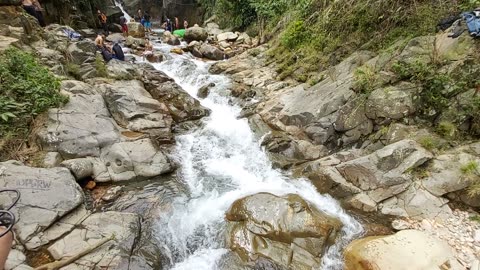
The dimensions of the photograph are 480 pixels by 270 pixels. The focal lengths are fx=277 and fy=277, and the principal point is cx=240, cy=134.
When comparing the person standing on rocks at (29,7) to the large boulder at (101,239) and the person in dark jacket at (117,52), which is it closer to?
the person in dark jacket at (117,52)

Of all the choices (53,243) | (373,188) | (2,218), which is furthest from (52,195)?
(373,188)

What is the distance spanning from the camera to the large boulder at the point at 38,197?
13.3 feet

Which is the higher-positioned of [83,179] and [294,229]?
[83,179]

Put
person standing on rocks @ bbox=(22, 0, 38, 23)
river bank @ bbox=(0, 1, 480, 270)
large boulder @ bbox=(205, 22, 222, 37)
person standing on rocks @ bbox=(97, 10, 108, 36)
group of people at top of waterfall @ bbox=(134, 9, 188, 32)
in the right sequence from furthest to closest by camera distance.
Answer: group of people at top of waterfall @ bbox=(134, 9, 188, 32) < large boulder @ bbox=(205, 22, 222, 37) < person standing on rocks @ bbox=(97, 10, 108, 36) < person standing on rocks @ bbox=(22, 0, 38, 23) < river bank @ bbox=(0, 1, 480, 270)

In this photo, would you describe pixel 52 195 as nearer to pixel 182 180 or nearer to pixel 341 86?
pixel 182 180

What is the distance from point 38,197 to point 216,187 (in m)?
3.17

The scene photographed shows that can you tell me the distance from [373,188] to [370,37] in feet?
16.3

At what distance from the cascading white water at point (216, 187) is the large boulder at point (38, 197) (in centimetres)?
159

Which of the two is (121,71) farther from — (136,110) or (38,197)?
(38,197)

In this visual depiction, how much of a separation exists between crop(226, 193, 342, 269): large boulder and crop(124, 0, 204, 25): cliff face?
67.0ft

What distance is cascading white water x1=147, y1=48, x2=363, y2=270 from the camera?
4.62 metres

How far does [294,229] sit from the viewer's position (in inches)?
185

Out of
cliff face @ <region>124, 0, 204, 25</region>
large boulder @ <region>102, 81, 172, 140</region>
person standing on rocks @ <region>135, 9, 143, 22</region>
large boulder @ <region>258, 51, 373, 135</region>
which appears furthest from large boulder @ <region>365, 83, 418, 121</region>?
person standing on rocks @ <region>135, 9, 143, 22</region>

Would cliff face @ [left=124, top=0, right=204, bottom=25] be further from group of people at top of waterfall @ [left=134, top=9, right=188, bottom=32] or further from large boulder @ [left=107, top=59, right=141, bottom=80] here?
large boulder @ [left=107, top=59, right=141, bottom=80]
